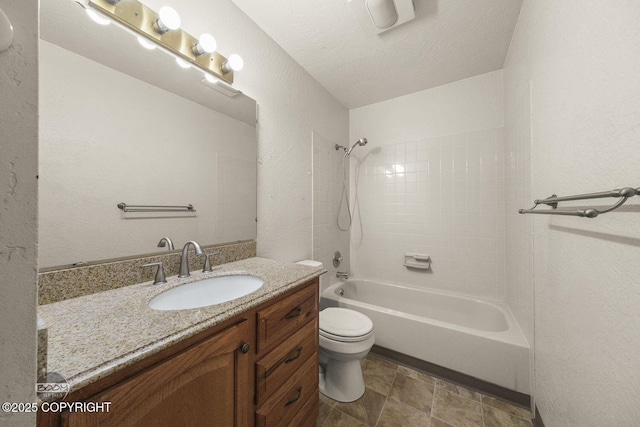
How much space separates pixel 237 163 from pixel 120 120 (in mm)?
540

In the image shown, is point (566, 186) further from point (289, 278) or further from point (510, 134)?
point (289, 278)

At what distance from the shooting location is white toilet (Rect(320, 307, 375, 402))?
134cm

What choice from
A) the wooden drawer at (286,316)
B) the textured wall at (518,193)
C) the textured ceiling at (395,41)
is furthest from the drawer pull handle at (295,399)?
the textured ceiling at (395,41)

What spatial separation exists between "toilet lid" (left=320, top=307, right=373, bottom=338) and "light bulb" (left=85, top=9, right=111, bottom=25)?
1.78 metres

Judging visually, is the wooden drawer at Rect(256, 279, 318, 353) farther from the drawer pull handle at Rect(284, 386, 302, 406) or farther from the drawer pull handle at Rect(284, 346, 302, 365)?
the drawer pull handle at Rect(284, 386, 302, 406)

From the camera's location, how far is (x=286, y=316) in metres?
0.91

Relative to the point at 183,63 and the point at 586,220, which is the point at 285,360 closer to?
the point at 586,220

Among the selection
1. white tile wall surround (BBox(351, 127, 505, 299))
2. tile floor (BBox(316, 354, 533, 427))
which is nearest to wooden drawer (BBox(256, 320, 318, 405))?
tile floor (BBox(316, 354, 533, 427))

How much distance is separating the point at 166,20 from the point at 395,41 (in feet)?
4.53

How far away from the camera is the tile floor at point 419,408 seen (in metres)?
1.23

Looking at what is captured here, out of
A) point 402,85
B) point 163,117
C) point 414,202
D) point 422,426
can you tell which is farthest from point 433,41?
point 422,426

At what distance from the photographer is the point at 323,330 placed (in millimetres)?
1404

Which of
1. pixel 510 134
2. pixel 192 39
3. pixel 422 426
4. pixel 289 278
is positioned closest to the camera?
pixel 289 278

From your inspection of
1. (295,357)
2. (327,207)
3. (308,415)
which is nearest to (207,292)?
(295,357)
